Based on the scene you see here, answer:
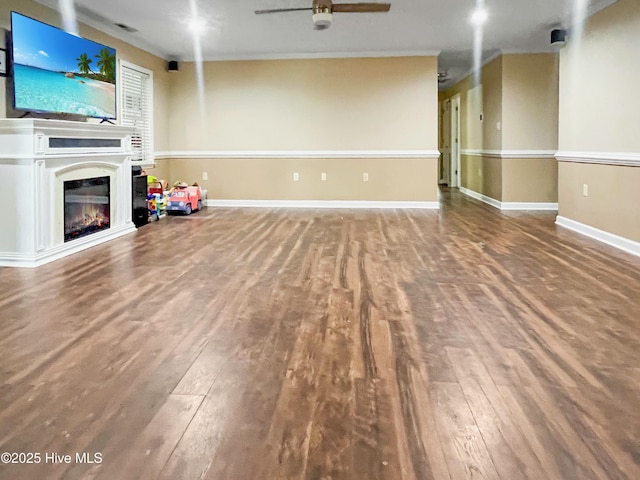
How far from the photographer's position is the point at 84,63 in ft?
18.1

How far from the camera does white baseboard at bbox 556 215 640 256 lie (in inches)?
190

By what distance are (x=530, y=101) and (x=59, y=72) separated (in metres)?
6.26

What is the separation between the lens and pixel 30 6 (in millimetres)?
5031

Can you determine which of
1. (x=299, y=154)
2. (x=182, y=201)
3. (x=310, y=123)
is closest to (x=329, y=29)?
(x=310, y=123)

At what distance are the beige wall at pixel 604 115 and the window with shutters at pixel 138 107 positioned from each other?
17.4 feet

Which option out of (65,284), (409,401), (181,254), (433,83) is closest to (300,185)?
(433,83)

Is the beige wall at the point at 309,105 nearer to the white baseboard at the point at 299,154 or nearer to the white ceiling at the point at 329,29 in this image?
the white baseboard at the point at 299,154

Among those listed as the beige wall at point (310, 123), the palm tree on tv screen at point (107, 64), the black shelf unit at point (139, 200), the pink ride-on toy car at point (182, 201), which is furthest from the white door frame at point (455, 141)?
the palm tree on tv screen at point (107, 64)

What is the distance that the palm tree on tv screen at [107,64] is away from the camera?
5.86m

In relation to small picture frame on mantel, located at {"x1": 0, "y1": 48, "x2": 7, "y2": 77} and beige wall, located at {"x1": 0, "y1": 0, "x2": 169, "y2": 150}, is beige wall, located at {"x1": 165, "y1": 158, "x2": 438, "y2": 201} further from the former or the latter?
small picture frame on mantel, located at {"x1": 0, "y1": 48, "x2": 7, "y2": 77}

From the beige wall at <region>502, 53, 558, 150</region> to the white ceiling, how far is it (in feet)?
0.69

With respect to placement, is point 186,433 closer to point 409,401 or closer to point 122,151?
point 409,401

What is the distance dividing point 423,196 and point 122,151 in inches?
183

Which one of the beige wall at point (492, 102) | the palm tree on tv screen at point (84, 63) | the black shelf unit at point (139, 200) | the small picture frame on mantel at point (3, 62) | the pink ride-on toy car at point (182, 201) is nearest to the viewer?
the small picture frame on mantel at point (3, 62)
